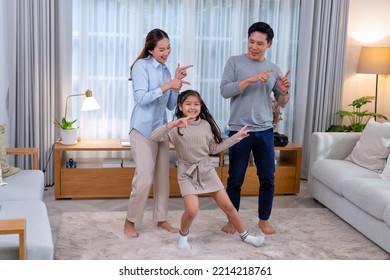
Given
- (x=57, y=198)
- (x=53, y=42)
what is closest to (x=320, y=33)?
(x=53, y=42)

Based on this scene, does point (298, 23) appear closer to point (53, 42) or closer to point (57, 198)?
point (53, 42)

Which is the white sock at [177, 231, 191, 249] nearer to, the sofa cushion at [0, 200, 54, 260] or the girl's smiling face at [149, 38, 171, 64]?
the sofa cushion at [0, 200, 54, 260]

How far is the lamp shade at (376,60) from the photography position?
5.18m

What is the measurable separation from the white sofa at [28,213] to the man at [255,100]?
1261mm

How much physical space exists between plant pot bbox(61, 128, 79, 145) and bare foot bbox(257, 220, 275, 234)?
1.71 metres

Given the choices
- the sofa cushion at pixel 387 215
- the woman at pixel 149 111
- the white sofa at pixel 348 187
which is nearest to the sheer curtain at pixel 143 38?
the white sofa at pixel 348 187

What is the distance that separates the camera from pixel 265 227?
3770mm

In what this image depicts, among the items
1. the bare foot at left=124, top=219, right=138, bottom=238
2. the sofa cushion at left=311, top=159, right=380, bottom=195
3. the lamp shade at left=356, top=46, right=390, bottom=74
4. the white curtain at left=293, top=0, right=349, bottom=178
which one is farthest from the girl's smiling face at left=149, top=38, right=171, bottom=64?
the lamp shade at left=356, top=46, right=390, bottom=74

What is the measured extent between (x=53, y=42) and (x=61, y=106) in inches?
21.6

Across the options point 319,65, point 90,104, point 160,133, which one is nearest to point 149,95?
point 160,133

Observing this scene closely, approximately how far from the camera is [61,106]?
4.84 metres

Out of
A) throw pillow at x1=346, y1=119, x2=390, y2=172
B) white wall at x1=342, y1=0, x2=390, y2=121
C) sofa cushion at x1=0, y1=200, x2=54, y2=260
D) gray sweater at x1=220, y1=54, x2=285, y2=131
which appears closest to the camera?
sofa cushion at x1=0, y1=200, x2=54, y2=260

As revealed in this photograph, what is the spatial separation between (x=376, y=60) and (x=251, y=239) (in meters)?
2.56

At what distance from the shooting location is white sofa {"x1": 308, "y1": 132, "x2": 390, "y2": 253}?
3506mm
